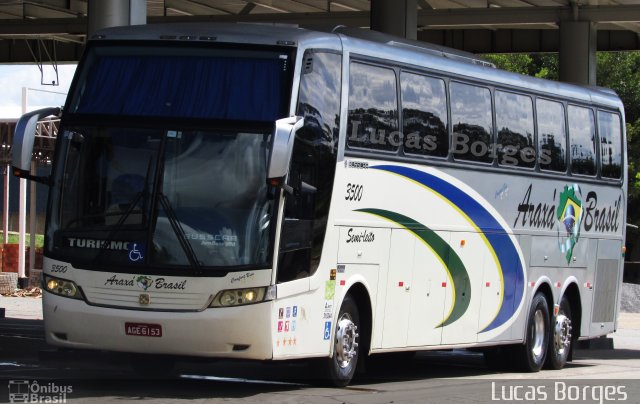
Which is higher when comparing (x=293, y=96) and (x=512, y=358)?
(x=293, y=96)

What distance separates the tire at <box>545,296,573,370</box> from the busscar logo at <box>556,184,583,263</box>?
78cm

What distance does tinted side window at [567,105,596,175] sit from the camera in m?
20.0

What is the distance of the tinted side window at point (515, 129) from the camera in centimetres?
1788

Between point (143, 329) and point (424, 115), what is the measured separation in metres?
4.79

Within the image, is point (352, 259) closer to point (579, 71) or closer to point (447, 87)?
point (447, 87)

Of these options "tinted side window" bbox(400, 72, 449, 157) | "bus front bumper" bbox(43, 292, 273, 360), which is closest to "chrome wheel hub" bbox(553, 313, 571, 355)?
"tinted side window" bbox(400, 72, 449, 157)

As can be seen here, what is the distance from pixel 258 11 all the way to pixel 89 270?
65.6ft

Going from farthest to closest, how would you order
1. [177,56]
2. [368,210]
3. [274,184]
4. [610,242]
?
1. [610,242]
2. [368,210]
3. [177,56]
4. [274,184]

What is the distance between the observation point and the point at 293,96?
13281mm

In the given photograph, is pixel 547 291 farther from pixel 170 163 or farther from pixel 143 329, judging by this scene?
pixel 143 329

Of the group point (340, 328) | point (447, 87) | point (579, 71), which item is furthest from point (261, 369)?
point (579, 71)

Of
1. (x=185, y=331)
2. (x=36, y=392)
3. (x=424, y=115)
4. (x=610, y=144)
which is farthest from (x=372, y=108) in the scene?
(x=610, y=144)

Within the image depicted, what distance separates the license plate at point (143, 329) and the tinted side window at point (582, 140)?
349 inches

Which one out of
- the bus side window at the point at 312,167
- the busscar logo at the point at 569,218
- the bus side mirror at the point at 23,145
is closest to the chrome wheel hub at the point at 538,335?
the busscar logo at the point at 569,218
